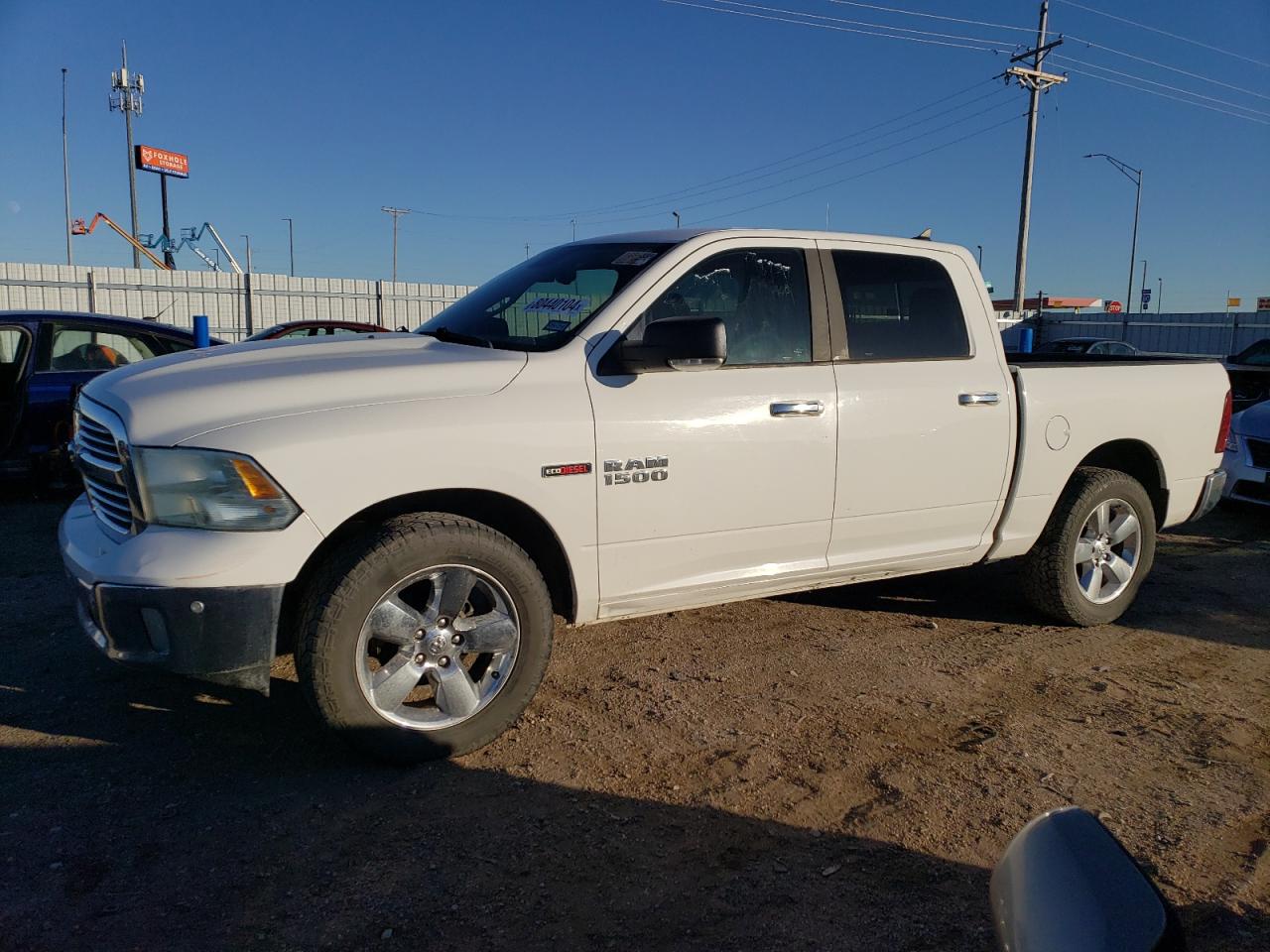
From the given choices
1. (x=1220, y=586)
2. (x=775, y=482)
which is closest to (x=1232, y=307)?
(x=1220, y=586)

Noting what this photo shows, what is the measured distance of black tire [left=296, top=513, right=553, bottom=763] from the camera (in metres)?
3.16

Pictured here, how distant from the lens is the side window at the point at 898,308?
439 cm

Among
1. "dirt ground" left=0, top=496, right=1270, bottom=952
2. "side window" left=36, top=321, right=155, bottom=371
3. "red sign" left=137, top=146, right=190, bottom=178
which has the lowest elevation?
"dirt ground" left=0, top=496, right=1270, bottom=952

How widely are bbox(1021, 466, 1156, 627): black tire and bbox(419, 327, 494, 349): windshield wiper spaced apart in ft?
10.1

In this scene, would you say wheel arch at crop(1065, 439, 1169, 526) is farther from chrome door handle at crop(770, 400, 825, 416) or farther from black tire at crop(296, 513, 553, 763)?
black tire at crop(296, 513, 553, 763)

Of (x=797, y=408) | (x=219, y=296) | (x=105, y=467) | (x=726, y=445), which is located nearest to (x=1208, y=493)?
(x=797, y=408)

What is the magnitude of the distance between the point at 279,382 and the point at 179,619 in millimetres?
833

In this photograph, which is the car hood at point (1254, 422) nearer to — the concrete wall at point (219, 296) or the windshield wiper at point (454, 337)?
the windshield wiper at point (454, 337)

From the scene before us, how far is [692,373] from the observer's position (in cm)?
383

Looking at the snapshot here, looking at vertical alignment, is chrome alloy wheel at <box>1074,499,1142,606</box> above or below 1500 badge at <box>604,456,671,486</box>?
below

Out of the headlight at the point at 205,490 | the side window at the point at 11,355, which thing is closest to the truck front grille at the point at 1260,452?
the headlight at the point at 205,490

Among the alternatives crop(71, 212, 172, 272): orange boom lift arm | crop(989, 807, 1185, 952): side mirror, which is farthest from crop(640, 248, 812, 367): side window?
crop(71, 212, 172, 272): orange boom lift arm

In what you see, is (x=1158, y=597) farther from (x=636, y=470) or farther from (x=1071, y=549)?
(x=636, y=470)

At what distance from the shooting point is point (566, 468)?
3.53m
